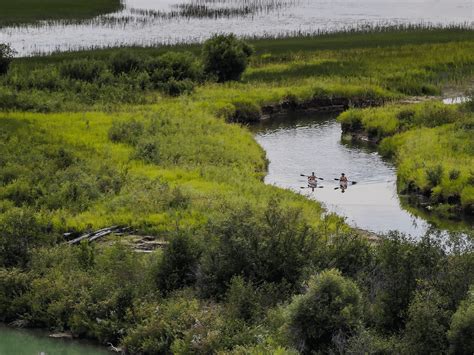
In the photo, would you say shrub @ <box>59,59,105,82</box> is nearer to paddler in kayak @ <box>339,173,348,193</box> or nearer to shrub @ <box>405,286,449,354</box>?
paddler in kayak @ <box>339,173,348,193</box>

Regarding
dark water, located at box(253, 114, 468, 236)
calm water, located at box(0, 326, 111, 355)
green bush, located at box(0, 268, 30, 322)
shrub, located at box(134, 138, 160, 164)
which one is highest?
A: shrub, located at box(134, 138, 160, 164)

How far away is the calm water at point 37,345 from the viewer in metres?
26.0

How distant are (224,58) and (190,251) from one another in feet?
Answer: 134

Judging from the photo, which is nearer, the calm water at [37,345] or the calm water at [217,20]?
the calm water at [37,345]

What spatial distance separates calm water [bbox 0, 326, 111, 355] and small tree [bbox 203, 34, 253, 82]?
4235 centimetres

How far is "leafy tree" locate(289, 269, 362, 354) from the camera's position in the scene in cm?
2262

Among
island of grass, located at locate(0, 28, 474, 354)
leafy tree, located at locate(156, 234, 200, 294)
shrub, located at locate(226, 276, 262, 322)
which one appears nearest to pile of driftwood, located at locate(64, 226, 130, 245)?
island of grass, located at locate(0, 28, 474, 354)

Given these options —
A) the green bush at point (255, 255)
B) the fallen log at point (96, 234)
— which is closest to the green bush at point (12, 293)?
the fallen log at point (96, 234)

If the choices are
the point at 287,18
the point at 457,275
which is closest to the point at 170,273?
the point at 457,275

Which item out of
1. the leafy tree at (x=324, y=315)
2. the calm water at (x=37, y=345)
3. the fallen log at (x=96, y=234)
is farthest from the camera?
the fallen log at (x=96, y=234)

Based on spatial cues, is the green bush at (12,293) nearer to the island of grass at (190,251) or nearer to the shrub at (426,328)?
the island of grass at (190,251)

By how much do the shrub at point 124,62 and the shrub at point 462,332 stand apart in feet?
151

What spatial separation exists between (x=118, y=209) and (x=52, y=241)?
3.36m

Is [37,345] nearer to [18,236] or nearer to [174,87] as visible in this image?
[18,236]
